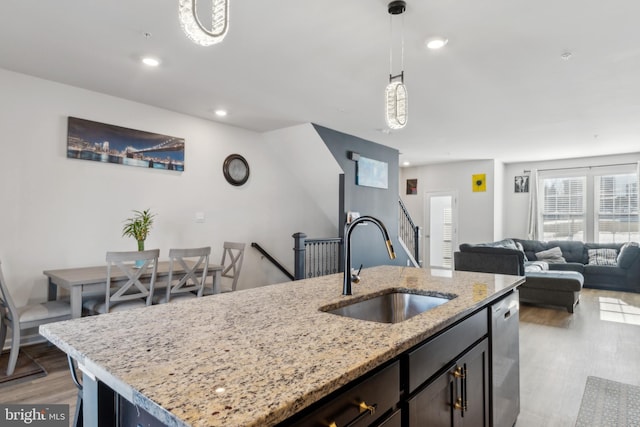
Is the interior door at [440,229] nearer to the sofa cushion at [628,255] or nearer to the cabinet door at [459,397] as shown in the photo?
the sofa cushion at [628,255]

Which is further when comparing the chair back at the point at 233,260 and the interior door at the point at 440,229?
the interior door at the point at 440,229

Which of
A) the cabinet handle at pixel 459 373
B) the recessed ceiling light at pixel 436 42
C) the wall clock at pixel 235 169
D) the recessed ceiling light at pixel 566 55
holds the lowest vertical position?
the cabinet handle at pixel 459 373

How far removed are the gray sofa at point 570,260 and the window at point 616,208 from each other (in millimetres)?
465

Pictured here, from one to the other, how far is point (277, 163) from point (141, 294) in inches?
133

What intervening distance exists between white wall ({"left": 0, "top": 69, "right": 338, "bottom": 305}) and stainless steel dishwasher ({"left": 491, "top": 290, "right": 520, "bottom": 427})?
3916 millimetres

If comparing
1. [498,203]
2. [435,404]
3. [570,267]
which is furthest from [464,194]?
[435,404]

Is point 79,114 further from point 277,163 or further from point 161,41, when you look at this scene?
point 277,163

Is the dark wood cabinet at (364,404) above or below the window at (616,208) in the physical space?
below

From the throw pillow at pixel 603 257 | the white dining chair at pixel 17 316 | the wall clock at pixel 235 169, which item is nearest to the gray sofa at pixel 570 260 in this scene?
the throw pillow at pixel 603 257

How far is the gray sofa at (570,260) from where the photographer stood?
5184 millimetres

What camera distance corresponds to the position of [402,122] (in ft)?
7.54

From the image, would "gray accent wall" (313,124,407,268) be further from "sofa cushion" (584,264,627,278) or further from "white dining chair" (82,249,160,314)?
"sofa cushion" (584,264,627,278)

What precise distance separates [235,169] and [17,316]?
317 centimetres

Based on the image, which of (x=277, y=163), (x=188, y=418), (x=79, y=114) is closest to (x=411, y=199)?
(x=277, y=163)
